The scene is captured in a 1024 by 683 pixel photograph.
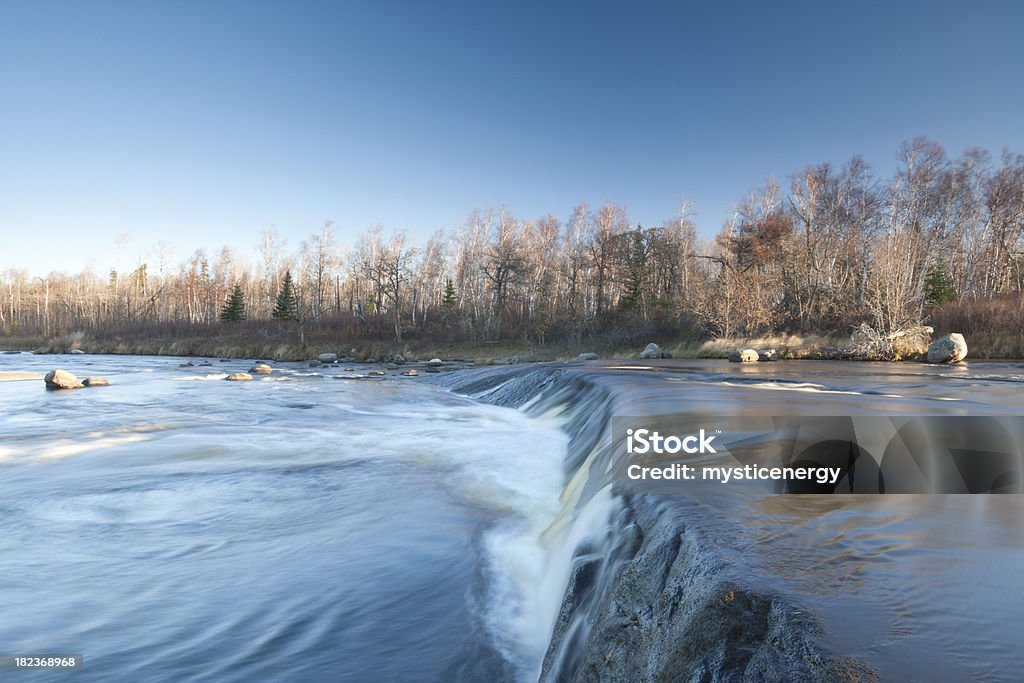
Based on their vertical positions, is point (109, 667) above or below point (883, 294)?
below

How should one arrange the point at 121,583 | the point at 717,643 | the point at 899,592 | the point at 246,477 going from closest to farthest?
the point at 717,643
the point at 899,592
the point at 121,583
the point at 246,477

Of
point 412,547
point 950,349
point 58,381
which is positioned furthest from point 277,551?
point 950,349

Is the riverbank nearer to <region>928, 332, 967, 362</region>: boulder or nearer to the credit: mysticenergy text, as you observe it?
<region>928, 332, 967, 362</region>: boulder

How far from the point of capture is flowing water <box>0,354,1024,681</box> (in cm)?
221

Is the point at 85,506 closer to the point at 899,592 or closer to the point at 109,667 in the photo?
the point at 109,667

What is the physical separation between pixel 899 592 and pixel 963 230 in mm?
46809

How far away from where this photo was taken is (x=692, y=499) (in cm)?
324

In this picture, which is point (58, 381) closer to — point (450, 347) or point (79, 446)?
point (79, 446)

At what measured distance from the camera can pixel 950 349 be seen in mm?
18422

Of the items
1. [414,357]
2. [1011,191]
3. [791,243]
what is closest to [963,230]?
[1011,191]

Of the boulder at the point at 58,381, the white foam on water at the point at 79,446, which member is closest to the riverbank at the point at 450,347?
the boulder at the point at 58,381

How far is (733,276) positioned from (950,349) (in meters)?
10.2

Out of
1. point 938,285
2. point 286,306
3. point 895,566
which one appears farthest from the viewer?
point 286,306

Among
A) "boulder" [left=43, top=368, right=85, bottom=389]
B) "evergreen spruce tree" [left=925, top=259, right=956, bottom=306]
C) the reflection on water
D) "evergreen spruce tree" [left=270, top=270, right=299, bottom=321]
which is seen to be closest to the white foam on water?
the reflection on water
